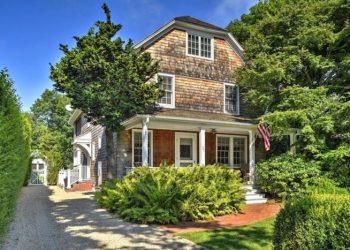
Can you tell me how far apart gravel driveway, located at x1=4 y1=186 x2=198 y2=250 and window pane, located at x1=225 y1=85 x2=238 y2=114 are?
9904 mm

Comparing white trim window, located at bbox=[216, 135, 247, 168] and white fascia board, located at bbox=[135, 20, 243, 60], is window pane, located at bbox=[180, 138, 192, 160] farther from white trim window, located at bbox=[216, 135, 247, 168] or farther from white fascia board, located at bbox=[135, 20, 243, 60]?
white fascia board, located at bbox=[135, 20, 243, 60]

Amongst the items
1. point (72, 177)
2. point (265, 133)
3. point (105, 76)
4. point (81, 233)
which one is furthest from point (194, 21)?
point (81, 233)

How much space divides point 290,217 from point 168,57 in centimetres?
1375

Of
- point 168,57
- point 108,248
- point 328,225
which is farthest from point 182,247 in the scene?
point 168,57

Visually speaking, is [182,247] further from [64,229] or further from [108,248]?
[64,229]

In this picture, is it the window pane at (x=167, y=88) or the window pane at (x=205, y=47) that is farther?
the window pane at (x=205, y=47)

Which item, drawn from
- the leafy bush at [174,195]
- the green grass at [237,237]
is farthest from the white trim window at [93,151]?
the green grass at [237,237]

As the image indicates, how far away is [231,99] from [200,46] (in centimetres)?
333

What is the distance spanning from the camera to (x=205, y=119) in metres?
15.9

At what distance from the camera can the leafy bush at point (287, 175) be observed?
574 inches

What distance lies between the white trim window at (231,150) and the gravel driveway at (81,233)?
338 inches

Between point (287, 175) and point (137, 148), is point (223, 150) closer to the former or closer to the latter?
point (137, 148)

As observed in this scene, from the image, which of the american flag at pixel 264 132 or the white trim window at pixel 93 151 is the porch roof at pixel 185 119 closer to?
the american flag at pixel 264 132

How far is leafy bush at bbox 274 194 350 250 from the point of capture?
468 centimetres
